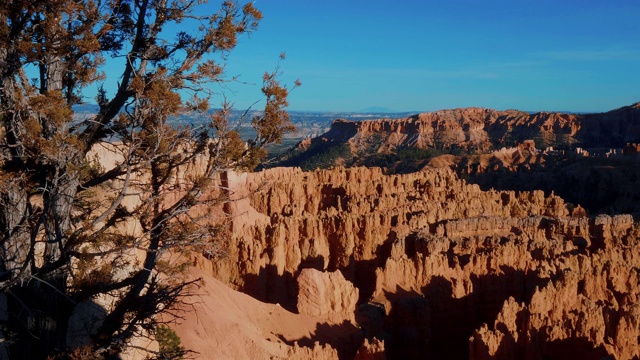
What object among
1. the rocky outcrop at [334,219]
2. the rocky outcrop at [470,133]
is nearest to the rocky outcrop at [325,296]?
the rocky outcrop at [334,219]

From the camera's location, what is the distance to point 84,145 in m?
6.31

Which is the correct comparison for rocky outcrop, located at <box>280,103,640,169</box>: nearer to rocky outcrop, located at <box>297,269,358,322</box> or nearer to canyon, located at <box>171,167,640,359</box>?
canyon, located at <box>171,167,640,359</box>

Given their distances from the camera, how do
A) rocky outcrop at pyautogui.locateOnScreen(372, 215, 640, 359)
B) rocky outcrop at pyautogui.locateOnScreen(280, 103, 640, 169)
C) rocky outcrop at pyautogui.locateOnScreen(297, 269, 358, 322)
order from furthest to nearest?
rocky outcrop at pyautogui.locateOnScreen(280, 103, 640, 169), rocky outcrop at pyautogui.locateOnScreen(297, 269, 358, 322), rocky outcrop at pyautogui.locateOnScreen(372, 215, 640, 359)

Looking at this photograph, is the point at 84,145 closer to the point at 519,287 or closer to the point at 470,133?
the point at 519,287

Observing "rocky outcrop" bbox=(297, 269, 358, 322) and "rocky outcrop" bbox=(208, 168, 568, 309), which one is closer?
"rocky outcrop" bbox=(297, 269, 358, 322)

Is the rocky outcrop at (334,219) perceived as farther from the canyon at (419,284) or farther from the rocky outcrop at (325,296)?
the rocky outcrop at (325,296)

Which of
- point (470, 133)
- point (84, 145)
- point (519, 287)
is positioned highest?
point (84, 145)

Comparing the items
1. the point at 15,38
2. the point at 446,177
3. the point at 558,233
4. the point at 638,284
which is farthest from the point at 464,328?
the point at 446,177

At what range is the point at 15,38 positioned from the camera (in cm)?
611

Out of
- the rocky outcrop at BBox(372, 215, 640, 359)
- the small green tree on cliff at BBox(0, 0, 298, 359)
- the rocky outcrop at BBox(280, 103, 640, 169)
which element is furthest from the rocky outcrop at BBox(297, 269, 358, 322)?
the rocky outcrop at BBox(280, 103, 640, 169)

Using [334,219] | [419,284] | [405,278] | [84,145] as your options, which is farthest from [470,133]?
[84,145]

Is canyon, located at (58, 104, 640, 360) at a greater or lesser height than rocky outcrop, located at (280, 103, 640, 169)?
lesser

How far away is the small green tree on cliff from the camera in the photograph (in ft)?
19.8

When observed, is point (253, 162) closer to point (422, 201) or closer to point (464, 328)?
point (464, 328)
